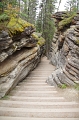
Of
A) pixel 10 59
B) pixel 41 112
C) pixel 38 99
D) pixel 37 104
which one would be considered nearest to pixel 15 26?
pixel 10 59

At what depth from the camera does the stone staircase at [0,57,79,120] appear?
10.6 meters

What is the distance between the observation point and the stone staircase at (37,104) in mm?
10570

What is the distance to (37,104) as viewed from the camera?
1224 centimetres

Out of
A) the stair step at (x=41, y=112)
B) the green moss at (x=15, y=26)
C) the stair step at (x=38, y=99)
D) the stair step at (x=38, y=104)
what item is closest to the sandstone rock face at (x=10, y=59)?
the green moss at (x=15, y=26)

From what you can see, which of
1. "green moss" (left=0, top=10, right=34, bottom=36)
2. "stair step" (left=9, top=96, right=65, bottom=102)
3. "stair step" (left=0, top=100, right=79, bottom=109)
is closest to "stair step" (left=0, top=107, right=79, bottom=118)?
"stair step" (left=0, top=100, right=79, bottom=109)

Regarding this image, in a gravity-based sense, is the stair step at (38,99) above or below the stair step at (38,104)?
below

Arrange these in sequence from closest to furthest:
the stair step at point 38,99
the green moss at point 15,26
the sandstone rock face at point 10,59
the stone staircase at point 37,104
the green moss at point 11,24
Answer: the stone staircase at point 37,104 < the sandstone rock face at point 10,59 < the green moss at point 11,24 < the stair step at point 38,99 < the green moss at point 15,26

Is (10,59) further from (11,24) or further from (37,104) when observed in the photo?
(37,104)

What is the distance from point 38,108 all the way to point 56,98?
2.14 m

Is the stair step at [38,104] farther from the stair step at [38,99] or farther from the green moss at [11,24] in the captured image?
the green moss at [11,24]

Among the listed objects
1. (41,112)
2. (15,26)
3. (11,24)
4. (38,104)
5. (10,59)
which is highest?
(11,24)

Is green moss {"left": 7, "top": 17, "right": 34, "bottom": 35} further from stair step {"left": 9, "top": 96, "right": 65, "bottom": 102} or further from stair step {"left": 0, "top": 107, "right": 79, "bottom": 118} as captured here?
stair step {"left": 0, "top": 107, "right": 79, "bottom": 118}

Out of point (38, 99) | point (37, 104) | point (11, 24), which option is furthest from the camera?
point (11, 24)

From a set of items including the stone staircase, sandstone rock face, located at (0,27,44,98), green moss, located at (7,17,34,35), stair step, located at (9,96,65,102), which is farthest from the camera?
green moss, located at (7,17,34,35)
